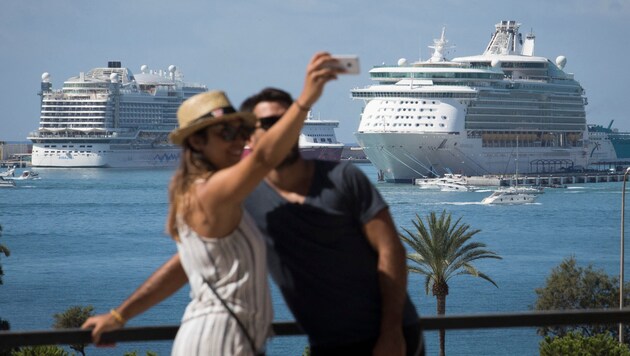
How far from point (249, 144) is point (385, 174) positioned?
204 feet

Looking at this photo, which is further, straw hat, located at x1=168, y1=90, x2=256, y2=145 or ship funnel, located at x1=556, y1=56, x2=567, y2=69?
ship funnel, located at x1=556, y1=56, x2=567, y2=69

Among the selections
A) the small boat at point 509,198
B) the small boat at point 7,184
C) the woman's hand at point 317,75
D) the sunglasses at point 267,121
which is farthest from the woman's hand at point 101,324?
the small boat at point 7,184

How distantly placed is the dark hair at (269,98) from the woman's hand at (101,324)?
0.44 m

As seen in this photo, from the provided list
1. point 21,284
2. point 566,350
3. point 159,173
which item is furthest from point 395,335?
point 159,173

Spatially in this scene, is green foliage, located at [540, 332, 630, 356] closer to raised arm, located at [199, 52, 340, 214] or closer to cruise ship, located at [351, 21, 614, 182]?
raised arm, located at [199, 52, 340, 214]

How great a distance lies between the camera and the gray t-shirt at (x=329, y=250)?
82.6 inches

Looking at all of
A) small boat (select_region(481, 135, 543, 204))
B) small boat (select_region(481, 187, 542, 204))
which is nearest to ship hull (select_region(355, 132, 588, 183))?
small boat (select_region(481, 135, 543, 204))

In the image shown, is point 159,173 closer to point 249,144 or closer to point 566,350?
point 566,350

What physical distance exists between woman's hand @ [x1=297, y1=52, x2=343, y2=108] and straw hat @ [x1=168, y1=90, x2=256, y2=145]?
4.8 inches

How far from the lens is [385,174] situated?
6431 cm

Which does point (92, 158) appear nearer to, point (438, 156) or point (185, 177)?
point (438, 156)

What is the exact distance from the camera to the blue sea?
25.0 m

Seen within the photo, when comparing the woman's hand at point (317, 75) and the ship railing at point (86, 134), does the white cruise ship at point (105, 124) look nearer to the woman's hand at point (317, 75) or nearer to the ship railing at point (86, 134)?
the ship railing at point (86, 134)

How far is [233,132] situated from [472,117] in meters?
63.3
